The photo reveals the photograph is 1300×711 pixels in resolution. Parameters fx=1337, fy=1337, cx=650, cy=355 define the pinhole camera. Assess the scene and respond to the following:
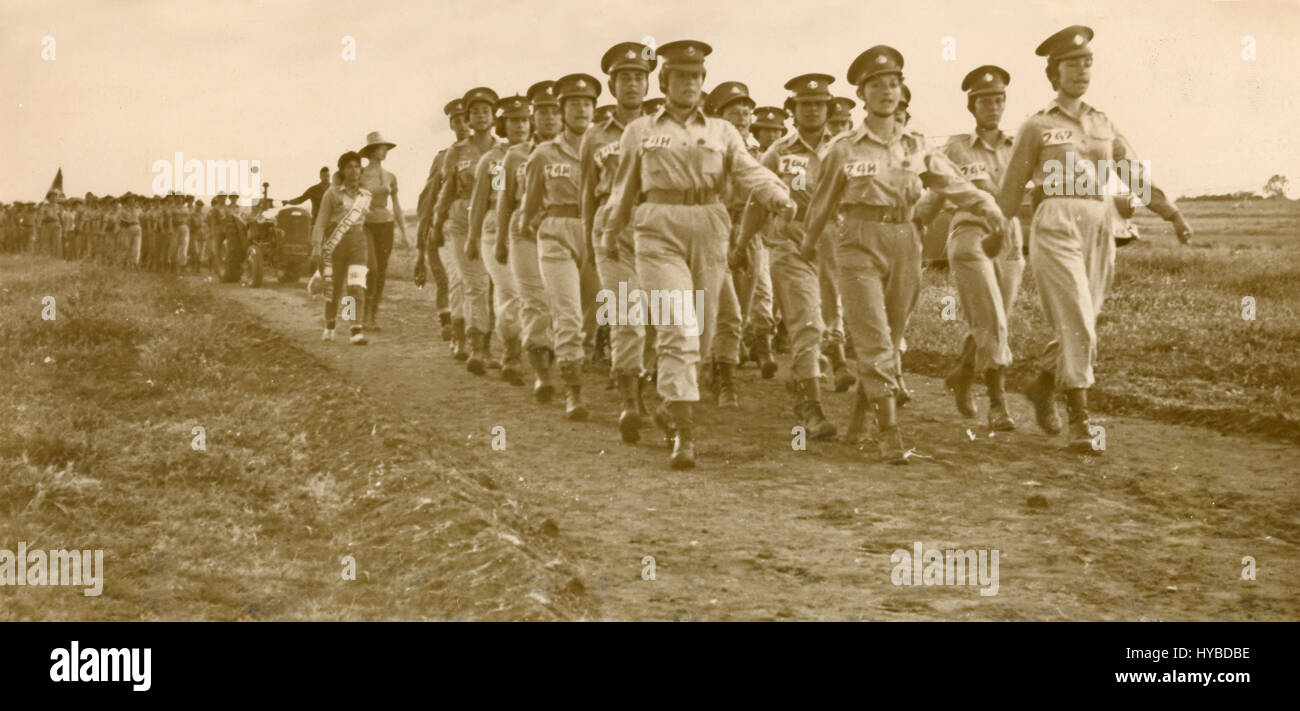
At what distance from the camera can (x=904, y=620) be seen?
4660 millimetres

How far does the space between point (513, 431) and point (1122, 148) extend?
4.20 meters

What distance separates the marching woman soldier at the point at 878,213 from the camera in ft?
25.2

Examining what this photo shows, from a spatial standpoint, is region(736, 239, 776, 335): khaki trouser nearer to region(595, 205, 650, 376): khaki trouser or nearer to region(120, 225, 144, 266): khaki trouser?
region(595, 205, 650, 376): khaki trouser

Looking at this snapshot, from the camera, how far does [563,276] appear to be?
32.3 feet

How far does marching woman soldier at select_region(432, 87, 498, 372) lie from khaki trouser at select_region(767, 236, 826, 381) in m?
3.50

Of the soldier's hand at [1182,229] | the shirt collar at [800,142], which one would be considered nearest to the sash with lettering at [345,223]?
the shirt collar at [800,142]

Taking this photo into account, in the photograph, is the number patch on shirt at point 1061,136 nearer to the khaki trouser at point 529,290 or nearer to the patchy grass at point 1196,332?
the patchy grass at point 1196,332

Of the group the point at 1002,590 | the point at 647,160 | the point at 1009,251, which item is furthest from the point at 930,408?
the point at 1002,590

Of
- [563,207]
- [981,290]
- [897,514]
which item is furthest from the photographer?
→ [563,207]

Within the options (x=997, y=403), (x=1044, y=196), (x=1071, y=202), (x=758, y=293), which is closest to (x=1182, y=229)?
(x=1071, y=202)

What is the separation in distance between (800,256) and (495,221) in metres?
3.29

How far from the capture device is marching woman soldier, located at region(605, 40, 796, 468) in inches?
299

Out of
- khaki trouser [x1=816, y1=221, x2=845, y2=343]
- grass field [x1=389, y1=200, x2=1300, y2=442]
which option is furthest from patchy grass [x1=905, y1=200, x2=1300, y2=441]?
khaki trouser [x1=816, y1=221, x2=845, y2=343]

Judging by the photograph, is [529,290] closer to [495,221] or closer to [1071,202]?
[495,221]
